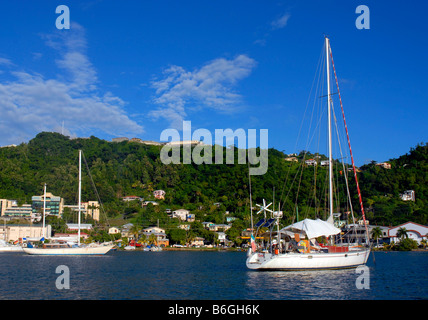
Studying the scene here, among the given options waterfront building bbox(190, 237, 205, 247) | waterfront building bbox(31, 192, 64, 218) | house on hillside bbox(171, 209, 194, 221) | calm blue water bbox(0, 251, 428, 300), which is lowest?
waterfront building bbox(190, 237, 205, 247)

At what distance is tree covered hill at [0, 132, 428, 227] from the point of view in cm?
12250

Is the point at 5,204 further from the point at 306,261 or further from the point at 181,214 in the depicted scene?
the point at 306,261

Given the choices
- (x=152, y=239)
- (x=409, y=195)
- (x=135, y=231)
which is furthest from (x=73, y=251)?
(x=409, y=195)

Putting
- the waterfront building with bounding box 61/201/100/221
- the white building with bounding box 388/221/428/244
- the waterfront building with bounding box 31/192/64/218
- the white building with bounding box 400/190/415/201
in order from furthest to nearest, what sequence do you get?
the waterfront building with bounding box 61/201/100/221 → the waterfront building with bounding box 31/192/64/218 → the white building with bounding box 400/190/415/201 → the white building with bounding box 388/221/428/244

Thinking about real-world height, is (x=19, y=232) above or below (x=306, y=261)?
below

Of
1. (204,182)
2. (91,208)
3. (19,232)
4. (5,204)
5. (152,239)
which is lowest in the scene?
(152,239)

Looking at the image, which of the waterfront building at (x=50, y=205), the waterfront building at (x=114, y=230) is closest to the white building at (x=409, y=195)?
the waterfront building at (x=114, y=230)

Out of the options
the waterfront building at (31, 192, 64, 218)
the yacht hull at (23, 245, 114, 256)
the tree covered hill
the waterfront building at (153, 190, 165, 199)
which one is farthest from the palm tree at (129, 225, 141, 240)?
the yacht hull at (23, 245, 114, 256)

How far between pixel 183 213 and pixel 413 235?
68052mm

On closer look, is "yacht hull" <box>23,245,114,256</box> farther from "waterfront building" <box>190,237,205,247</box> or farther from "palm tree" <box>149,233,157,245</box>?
"waterfront building" <box>190,237,205,247</box>

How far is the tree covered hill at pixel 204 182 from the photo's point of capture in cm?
12250

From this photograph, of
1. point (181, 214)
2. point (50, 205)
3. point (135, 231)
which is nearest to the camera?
point (135, 231)

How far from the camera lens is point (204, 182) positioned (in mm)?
151750
